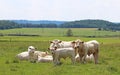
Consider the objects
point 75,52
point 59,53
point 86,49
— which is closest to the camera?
point 59,53

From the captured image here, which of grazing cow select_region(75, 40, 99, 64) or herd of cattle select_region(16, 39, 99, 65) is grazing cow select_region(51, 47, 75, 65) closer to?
herd of cattle select_region(16, 39, 99, 65)

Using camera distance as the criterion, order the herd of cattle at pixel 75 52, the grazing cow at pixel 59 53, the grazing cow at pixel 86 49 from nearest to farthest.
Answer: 1. the grazing cow at pixel 59 53
2. the herd of cattle at pixel 75 52
3. the grazing cow at pixel 86 49

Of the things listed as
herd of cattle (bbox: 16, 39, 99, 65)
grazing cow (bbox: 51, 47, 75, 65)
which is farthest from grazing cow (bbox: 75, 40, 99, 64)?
grazing cow (bbox: 51, 47, 75, 65)

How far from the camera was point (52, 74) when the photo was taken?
1755 centimetres

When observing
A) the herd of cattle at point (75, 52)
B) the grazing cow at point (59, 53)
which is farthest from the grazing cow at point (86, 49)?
the grazing cow at point (59, 53)

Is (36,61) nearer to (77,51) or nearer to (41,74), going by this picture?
(77,51)

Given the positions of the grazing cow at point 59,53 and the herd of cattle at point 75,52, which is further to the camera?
the herd of cattle at point 75,52

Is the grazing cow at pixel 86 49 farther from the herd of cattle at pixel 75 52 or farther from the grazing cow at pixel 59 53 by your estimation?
the grazing cow at pixel 59 53

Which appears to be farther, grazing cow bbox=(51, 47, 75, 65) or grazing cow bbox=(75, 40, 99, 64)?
grazing cow bbox=(75, 40, 99, 64)

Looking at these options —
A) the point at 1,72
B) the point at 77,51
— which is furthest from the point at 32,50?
the point at 1,72

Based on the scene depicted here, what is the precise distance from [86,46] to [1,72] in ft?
26.4

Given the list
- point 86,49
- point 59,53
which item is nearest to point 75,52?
point 86,49

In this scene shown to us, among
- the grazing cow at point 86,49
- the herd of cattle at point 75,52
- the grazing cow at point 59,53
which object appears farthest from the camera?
the grazing cow at point 86,49

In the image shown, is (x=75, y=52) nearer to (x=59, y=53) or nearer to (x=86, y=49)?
(x=86, y=49)
